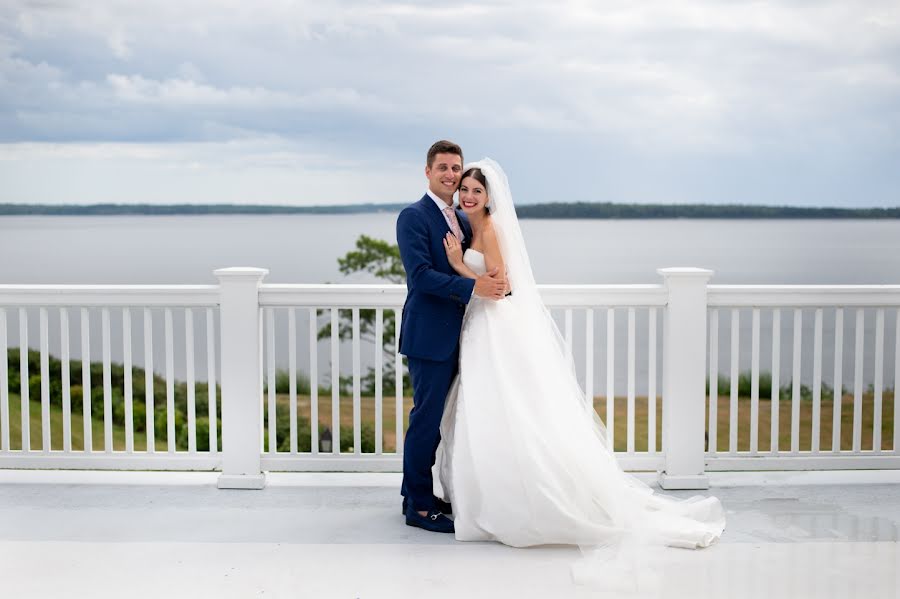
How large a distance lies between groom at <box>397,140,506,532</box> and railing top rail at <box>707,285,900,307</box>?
1.19 m

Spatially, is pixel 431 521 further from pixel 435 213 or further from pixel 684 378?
pixel 684 378

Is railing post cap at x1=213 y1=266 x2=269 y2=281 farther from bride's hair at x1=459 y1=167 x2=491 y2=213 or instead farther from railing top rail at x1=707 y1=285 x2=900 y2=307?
railing top rail at x1=707 y1=285 x2=900 y2=307

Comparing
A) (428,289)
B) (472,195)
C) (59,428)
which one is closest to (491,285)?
(428,289)

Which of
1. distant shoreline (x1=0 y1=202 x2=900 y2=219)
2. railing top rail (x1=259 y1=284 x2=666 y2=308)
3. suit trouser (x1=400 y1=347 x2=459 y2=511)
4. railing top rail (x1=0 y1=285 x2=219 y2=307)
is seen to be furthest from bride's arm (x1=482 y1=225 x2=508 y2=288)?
distant shoreline (x1=0 y1=202 x2=900 y2=219)

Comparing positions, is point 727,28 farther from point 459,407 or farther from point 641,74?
point 459,407

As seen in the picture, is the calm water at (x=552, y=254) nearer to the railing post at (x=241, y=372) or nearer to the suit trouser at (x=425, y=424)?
the railing post at (x=241, y=372)

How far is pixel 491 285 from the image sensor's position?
12.2 ft

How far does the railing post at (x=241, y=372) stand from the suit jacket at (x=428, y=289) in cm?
82

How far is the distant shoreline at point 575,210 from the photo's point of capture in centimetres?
2370

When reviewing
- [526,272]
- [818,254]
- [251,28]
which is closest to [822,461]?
[526,272]

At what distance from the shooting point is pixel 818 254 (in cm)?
2162

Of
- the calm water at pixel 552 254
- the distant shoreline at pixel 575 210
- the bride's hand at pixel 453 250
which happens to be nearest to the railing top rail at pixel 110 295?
the bride's hand at pixel 453 250

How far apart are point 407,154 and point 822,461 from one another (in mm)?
21438

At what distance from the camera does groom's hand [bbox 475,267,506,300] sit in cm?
371
